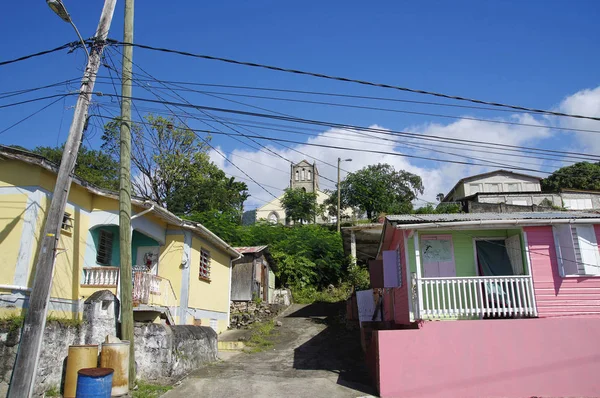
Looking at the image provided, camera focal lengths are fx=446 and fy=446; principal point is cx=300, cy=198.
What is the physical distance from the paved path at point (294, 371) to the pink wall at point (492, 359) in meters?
1.12

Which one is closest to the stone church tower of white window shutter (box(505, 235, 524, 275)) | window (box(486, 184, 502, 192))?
window (box(486, 184, 502, 192))

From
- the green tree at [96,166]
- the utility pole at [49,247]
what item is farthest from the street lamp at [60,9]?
the green tree at [96,166]

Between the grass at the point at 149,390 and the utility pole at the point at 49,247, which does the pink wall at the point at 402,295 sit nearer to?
the grass at the point at 149,390

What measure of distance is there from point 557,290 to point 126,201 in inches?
430

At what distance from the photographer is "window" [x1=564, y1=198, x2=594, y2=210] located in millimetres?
41556

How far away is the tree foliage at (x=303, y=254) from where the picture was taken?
29.3 metres

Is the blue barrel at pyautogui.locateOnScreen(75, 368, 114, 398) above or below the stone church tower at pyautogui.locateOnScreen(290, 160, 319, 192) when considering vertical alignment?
below

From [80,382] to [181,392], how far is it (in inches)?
98.7

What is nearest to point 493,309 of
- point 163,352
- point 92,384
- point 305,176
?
point 163,352

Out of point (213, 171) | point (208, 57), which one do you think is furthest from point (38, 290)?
point (213, 171)

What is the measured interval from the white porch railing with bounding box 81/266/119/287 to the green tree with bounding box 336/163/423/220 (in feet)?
126

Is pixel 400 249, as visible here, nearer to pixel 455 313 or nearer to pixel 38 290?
pixel 455 313

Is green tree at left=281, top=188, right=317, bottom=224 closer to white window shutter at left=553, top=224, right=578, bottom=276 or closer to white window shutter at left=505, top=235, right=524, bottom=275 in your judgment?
white window shutter at left=505, top=235, right=524, bottom=275

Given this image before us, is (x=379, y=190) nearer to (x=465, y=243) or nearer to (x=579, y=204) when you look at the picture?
(x=579, y=204)
